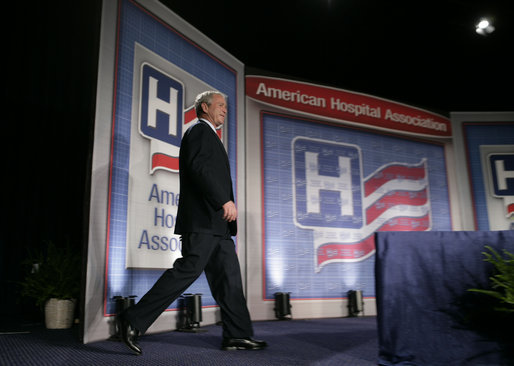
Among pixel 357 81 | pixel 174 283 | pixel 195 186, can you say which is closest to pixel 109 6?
pixel 195 186

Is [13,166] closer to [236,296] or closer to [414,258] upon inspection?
[236,296]

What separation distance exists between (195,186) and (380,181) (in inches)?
120

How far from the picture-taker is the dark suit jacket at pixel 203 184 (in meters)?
2.20

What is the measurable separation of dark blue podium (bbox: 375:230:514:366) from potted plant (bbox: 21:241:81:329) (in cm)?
249

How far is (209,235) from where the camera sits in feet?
7.30

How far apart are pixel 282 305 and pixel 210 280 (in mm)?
1675

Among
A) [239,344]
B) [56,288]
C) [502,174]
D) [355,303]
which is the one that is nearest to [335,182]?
[355,303]

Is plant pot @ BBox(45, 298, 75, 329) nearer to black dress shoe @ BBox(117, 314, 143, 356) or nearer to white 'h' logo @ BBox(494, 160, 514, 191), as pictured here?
black dress shoe @ BBox(117, 314, 143, 356)

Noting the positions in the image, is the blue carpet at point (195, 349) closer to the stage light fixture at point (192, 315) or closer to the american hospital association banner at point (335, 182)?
the stage light fixture at point (192, 315)

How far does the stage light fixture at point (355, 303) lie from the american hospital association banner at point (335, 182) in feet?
0.37

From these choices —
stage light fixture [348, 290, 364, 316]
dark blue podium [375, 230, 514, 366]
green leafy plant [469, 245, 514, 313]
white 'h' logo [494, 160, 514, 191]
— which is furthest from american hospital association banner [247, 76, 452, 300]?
green leafy plant [469, 245, 514, 313]

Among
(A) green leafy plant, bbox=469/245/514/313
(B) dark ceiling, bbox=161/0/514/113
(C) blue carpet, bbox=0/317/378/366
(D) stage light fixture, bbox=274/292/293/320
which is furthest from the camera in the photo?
(B) dark ceiling, bbox=161/0/514/113

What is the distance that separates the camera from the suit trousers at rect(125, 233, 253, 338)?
2021 mm

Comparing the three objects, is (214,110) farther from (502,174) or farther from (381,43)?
(502,174)
